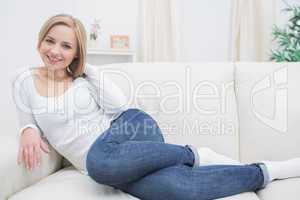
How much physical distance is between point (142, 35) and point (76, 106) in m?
1.13

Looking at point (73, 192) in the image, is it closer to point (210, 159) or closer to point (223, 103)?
point (210, 159)

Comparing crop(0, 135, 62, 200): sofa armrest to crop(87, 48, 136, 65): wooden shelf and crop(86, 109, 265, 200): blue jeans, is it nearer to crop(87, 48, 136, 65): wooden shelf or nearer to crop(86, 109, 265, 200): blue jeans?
crop(86, 109, 265, 200): blue jeans

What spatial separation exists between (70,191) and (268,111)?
37.9 inches

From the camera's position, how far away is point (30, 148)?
1202mm

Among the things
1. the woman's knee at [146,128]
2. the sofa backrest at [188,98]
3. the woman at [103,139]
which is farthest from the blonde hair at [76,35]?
the woman's knee at [146,128]

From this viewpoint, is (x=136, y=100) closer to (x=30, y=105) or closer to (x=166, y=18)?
(x=30, y=105)

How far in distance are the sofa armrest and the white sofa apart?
0.08m

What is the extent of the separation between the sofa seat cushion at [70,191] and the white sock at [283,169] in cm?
51

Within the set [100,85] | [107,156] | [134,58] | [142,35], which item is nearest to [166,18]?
[142,35]

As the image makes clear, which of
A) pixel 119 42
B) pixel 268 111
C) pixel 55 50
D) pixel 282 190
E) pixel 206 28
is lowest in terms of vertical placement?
pixel 282 190

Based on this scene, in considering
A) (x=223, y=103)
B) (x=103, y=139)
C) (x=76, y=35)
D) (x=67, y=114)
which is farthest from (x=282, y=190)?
(x=76, y=35)

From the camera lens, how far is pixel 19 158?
1.17 m

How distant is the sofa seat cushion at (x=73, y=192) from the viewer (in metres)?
1.04

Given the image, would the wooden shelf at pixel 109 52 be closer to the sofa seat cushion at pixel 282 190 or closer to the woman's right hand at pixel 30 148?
the woman's right hand at pixel 30 148
